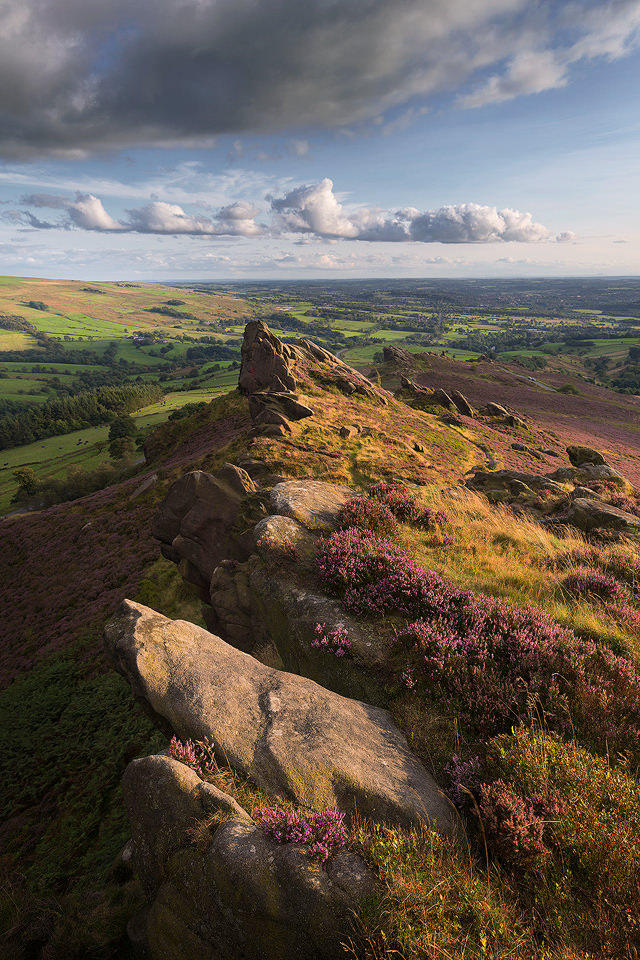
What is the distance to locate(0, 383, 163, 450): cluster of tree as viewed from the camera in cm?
15562

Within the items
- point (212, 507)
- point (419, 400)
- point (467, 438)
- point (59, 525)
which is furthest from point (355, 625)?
point (419, 400)

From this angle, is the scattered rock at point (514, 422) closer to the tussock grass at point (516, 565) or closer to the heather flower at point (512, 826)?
the tussock grass at point (516, 565)

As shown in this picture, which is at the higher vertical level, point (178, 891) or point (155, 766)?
point (155, 766)

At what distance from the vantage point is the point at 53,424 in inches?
6334

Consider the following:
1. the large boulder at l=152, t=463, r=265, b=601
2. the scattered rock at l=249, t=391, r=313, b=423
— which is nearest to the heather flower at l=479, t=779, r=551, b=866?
the large boulder at l=152, t=463, r=265, b=601

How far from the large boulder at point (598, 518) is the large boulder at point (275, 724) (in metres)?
14.0

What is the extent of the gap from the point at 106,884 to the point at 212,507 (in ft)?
36.2

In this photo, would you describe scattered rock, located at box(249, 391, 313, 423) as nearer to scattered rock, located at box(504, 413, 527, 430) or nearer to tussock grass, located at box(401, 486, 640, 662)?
tussock grass, located at box(401, 486, 640, 662)

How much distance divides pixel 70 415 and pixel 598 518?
199339 mm

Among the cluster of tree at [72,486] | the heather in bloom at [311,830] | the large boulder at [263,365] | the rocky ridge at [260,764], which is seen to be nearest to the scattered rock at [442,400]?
the large boulder at [263,365]

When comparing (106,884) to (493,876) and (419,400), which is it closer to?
(493,876)

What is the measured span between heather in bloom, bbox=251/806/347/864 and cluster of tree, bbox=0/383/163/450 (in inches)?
6511

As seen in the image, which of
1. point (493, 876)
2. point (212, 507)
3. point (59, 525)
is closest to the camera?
point (493, 876)

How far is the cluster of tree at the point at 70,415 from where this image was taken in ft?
511
